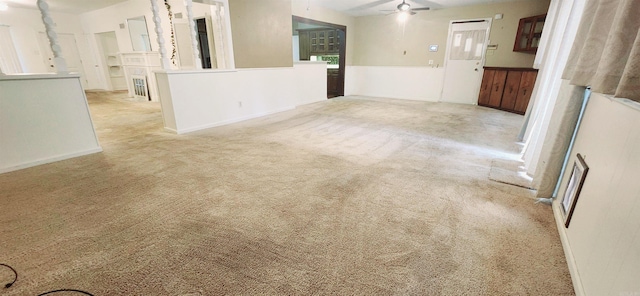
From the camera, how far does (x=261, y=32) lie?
16.3ft

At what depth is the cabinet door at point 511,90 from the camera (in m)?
5.54

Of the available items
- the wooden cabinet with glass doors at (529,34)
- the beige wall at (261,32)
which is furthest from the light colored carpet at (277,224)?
the wooden cabinet with glass doors at (529,34)

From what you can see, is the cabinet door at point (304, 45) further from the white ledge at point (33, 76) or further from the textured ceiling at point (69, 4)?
the white ledge at point (33, 76)

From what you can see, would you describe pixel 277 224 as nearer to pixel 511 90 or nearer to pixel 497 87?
pixel 511 90

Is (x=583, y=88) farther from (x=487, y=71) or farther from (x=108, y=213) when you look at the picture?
(x=487, y=71)

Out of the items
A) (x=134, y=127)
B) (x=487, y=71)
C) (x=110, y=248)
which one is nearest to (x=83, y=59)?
(x=134, y=127)

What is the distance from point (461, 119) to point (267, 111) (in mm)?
4014

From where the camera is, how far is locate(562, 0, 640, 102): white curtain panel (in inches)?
39.4

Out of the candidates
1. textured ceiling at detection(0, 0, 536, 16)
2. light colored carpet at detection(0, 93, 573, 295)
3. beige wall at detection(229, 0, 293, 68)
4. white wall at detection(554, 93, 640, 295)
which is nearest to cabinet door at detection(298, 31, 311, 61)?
textured ceiling at detection(0, 0, 536, 16)

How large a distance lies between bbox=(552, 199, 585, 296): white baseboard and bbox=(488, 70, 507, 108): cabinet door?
5.02 metres

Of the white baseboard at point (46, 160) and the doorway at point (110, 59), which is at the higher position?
the doorway at point (110, 59)

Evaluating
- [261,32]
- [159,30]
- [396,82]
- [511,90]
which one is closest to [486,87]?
[511,90]

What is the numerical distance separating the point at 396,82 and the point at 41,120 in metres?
7.76

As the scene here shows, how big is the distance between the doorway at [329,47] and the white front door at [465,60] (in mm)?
3049
